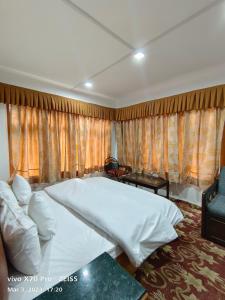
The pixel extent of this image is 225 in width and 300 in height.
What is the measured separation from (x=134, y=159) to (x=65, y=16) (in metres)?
3.11

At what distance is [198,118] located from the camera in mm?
2820

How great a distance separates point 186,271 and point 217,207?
2.87ft

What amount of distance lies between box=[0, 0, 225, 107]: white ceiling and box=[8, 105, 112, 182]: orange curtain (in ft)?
2.08

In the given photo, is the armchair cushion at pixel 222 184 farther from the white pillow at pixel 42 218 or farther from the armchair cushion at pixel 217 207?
the white pillow at pixel 42 218

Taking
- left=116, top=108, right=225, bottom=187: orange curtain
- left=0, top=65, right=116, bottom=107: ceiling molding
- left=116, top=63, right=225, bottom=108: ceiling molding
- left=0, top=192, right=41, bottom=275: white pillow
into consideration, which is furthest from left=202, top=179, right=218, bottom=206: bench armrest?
left=0, top=65, right=116, bottom=107: ceiling molding

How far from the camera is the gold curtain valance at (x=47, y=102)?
2.53 metres

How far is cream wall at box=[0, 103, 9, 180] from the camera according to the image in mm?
2568

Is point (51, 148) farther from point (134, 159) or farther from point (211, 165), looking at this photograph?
point (211, 165)

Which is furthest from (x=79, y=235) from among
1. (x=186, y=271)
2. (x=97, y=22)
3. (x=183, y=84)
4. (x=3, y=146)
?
(x=183, y=84)

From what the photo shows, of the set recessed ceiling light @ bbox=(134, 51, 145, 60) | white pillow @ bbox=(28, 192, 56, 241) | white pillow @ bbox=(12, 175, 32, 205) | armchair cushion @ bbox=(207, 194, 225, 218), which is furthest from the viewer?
recessed ceiling light @ bbox=(134, 51, 145, 60)

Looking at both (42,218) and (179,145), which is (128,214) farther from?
(179,145)

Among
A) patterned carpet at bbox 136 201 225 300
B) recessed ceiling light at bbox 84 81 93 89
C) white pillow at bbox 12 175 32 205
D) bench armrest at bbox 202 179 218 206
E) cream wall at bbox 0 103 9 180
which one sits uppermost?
recessed ceiling light at bbox 84 81 93 89

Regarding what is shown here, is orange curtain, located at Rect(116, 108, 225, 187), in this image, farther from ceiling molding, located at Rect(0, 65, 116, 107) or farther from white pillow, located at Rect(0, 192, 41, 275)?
white pillow, located at Rect(0, 192, 41, 275)

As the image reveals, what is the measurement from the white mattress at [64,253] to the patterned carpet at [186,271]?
56 cm
